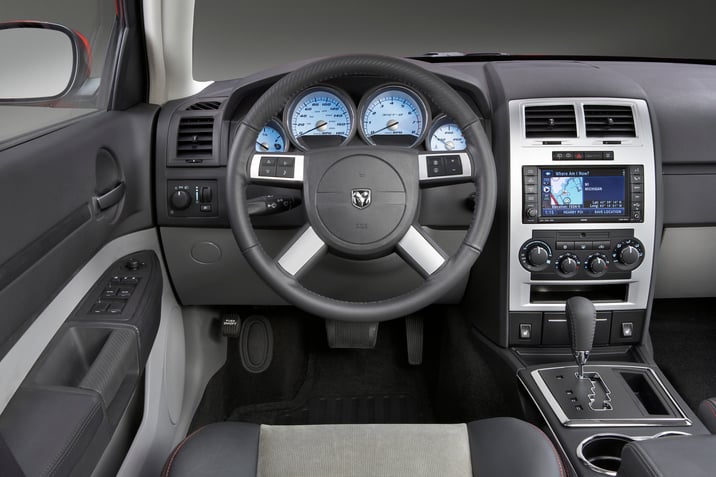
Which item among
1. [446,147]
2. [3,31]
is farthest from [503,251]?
[3,31]

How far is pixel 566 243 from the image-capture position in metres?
1.67

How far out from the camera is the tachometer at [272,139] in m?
1.67

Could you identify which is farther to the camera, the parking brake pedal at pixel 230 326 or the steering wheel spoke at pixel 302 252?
the parking brake pedal at pixel 230 326

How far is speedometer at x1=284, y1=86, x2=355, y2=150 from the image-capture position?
163 cm

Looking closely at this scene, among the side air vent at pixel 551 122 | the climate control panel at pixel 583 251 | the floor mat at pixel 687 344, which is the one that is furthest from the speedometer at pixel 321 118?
the floor mat at pixel 687 344

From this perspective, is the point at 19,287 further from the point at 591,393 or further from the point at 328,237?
the point at 591,393

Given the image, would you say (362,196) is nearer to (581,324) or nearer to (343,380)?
(581,324)

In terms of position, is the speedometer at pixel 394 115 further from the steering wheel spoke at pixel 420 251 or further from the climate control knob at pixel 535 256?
the climate control knob at pixel 535 256

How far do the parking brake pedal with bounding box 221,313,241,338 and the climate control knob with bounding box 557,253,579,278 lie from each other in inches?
43.6

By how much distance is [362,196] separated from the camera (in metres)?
1.45

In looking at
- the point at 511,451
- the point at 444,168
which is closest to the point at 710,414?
the point at 511,451

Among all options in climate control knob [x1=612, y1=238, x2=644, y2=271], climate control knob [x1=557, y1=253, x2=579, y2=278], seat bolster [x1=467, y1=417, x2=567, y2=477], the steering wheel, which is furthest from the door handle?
climate control knob [x1=612, y1=238, x2=644, y2=271]

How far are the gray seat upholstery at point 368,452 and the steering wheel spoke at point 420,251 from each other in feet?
1.27

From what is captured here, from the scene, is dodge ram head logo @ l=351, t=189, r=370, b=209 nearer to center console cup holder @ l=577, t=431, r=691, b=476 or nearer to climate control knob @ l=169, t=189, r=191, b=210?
climate control knob @ l=169, t=189, r=191, b=210
